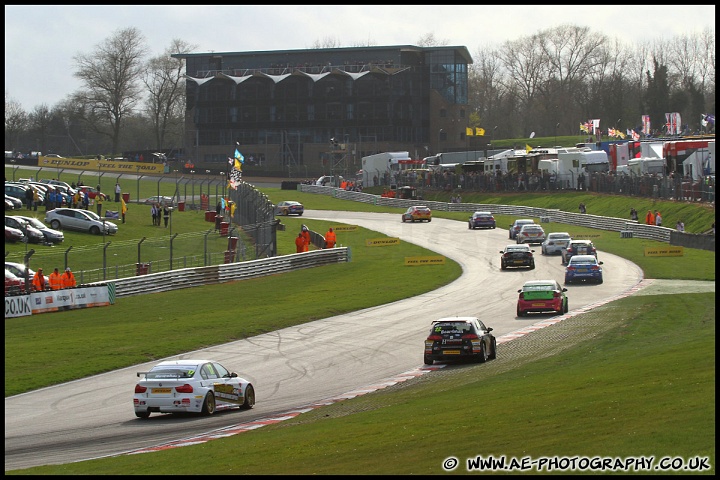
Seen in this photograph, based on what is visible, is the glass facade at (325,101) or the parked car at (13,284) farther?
the glass facade at (325,101)

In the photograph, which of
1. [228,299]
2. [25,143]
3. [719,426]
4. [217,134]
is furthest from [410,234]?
[25,143]

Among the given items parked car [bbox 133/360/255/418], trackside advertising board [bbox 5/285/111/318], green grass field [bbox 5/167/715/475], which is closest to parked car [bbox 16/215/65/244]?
green grass field [bbox 5/167/715/475]

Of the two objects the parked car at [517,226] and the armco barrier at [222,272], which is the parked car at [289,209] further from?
the armco barrier at [222,272]

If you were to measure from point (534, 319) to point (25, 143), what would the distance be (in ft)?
492

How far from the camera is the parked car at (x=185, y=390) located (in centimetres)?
2055

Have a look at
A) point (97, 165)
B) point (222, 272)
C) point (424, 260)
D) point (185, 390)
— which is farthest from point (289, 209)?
point (185, 390)

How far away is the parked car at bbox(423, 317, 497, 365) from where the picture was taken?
2670 centimetres

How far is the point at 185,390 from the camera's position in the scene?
20.6m

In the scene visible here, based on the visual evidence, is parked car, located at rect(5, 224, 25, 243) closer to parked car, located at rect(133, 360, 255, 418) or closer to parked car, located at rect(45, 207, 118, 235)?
parked car, located at rect(45, 207, 118, 235)

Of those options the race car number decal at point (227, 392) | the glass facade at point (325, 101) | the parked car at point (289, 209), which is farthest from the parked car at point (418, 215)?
the race car number decal at point (227, 392)

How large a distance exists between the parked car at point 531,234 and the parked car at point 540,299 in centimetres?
2576

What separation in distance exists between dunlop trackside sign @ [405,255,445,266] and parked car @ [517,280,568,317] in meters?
18.0

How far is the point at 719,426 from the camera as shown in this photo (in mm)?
11977

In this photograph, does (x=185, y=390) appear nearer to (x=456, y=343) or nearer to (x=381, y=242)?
(x=456, y=343)
